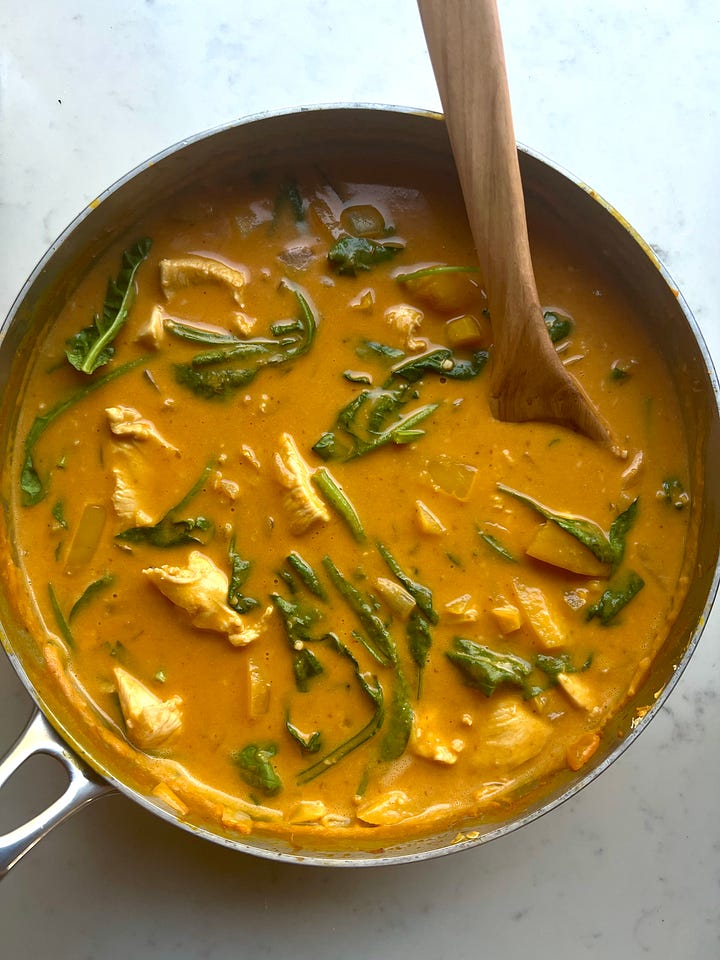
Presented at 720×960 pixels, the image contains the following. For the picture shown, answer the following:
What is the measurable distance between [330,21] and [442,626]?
5.94ft

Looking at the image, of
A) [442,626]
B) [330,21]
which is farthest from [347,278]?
[442,626]

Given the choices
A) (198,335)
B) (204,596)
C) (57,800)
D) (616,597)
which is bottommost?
(616,597)

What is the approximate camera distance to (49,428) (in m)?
2.64

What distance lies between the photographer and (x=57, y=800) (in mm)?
2256

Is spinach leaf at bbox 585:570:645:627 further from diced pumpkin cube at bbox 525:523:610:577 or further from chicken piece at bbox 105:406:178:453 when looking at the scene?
chicken piece at bbox 105:406:178:453

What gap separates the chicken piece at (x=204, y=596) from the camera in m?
2.50

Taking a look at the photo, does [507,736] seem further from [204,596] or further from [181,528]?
[181,528]

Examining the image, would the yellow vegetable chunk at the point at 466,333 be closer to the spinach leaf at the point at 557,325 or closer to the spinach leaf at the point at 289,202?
the spinach leaf at the point at 557,325

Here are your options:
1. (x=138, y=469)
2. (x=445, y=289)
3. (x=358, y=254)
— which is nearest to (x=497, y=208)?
(x=445, y=289)

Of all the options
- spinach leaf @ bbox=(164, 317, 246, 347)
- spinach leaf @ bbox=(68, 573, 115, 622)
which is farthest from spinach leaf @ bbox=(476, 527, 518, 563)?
spinach leaf @ bbox=(68, 573, 115, 622)

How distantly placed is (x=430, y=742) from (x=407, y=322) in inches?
46.2

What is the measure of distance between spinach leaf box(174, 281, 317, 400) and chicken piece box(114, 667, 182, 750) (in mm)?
833

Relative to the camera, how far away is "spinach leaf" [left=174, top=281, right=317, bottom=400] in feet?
8.44

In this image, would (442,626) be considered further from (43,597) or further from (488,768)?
(43,597)
